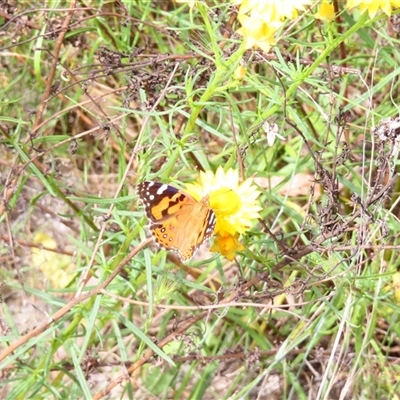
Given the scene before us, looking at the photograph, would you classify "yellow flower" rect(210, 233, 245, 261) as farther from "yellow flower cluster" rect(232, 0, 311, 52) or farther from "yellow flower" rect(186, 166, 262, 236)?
"yellow flower cluster" rect(232, 0, 311, 52)

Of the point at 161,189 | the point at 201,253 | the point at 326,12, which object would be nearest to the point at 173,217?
the point at 161,189

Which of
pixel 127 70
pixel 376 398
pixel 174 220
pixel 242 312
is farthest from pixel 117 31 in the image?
pixel 376 398

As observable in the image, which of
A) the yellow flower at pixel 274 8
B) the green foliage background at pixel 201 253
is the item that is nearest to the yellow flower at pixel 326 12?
the green foliage background at pixel 201 253

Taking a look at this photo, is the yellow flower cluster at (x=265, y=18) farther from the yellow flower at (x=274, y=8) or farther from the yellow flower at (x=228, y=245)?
the yellow flower at (x=228, y=245)

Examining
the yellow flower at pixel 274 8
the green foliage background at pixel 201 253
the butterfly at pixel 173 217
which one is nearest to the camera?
the yellow flower at pixel 274 8

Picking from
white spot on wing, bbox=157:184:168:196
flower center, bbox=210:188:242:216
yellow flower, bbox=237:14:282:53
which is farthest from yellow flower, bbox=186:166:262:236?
yellow flower, bbox=237:14:282:53

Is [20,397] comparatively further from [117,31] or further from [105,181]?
[117,31]

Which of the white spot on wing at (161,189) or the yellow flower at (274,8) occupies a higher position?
the yellow flower at (274,8)
